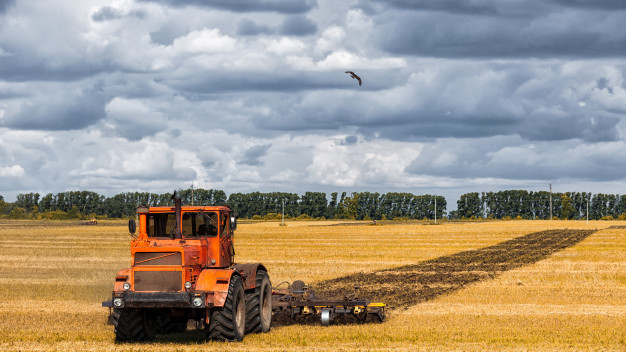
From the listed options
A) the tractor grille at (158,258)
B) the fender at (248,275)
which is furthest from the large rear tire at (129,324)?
the fender at (248,275)

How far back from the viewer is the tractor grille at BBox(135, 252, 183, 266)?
18.1 m

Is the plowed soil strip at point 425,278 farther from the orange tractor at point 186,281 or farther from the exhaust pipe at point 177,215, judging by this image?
the exhaust pipe at point 177,215

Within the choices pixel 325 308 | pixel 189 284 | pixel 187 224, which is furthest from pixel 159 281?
pixel 325 308

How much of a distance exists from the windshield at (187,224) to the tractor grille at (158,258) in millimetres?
1235

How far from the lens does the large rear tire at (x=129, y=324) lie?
60.1 ft

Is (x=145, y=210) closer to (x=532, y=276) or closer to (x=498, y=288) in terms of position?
(x=498, y=288)

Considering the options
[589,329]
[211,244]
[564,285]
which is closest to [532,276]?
[564,285]

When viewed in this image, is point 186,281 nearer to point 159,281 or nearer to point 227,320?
point 159,281

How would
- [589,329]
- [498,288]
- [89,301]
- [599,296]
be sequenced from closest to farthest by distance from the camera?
[589,329] < [89,301] < [599,296] < [498,288]

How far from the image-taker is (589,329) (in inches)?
824

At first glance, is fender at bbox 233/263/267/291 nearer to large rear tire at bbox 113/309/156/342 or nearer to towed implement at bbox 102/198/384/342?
towed implement at bbox 102/198/384/342

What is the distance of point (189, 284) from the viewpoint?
17.8 meters

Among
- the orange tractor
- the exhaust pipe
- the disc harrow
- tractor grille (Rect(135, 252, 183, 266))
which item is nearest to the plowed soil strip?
the disc harrow

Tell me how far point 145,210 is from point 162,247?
6.05ft
